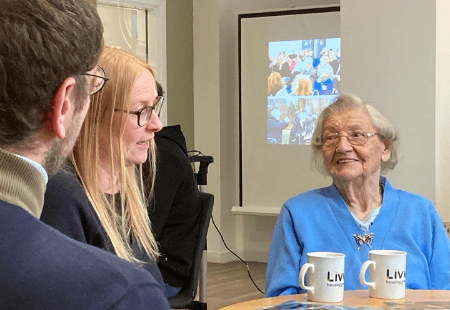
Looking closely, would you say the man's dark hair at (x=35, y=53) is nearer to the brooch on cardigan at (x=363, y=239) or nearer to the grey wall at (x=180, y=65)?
the brooch on cardigan at (x=363, y=239)

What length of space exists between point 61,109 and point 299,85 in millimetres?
6175

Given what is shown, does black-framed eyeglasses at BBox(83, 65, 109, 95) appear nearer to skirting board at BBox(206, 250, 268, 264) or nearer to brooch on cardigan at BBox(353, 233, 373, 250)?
brooch on cardigan at BBox(353, 233, 373, 250)

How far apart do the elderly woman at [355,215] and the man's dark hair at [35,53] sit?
153cm

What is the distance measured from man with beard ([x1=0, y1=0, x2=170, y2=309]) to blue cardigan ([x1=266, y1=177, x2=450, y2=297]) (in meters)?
1.50

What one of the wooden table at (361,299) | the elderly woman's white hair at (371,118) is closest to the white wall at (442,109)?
the elderly woman's white hair at (371,118)

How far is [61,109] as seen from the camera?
0.80m

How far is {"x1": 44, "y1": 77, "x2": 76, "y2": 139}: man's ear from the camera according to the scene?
790mm

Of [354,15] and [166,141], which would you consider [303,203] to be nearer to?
[166,141]

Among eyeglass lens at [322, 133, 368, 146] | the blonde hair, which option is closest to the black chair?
eyeglass lens at [322, 133, 368, 146]

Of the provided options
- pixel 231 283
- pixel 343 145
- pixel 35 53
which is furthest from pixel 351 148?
pixel 231 283

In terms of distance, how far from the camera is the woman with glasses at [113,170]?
4.80ft

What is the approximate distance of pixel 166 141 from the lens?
3207 mm

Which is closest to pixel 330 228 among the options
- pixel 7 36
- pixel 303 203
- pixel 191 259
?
pixel 303 203

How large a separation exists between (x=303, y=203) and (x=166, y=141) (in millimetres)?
973
